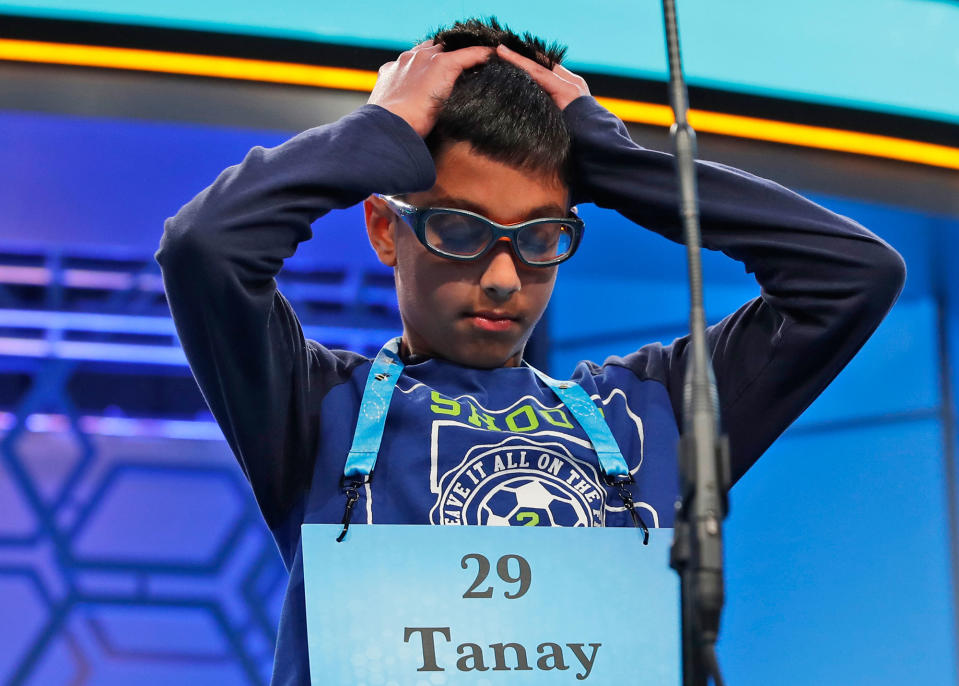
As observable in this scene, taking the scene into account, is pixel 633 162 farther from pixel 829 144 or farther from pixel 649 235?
pixel 649 235

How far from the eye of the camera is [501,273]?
3.13 ft

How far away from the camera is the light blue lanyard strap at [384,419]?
95 cm

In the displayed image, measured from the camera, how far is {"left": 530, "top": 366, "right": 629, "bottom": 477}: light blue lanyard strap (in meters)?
0.97

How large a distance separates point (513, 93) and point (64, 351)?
2431 mm

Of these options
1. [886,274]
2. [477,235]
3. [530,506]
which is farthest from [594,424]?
[886,274]

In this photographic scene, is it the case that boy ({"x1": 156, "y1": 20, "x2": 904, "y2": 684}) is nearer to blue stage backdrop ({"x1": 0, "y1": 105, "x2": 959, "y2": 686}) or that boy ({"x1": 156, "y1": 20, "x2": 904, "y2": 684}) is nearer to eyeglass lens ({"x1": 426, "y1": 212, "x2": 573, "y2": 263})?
eyeglass lens ({"x1": 426, "y1": 212, "x2": 573, "y2": 263})

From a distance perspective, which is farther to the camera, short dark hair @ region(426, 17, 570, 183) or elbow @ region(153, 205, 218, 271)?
short dark hair @ region(426, 17, 570, 183)

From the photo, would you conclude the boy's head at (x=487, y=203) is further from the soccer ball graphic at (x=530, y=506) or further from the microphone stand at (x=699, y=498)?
the microphone stand at (x=699, y=498)

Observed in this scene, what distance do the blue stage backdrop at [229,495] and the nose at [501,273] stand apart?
1855 mm

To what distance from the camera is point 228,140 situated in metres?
2.07

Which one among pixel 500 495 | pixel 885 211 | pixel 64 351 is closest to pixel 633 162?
pixel 500 495

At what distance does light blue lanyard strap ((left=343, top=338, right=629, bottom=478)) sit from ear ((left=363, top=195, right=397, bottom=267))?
0.11 metres

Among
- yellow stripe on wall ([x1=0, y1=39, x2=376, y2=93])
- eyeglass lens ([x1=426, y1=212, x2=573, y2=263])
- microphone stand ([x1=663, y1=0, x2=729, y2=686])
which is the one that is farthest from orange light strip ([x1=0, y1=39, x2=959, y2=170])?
microphone stand ([x1=663, y1=0, x2=729, y2=686])

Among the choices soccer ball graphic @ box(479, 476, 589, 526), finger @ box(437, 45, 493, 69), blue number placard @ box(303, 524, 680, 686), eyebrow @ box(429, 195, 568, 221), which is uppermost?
finger @ box(437, 45, 493, 69)
